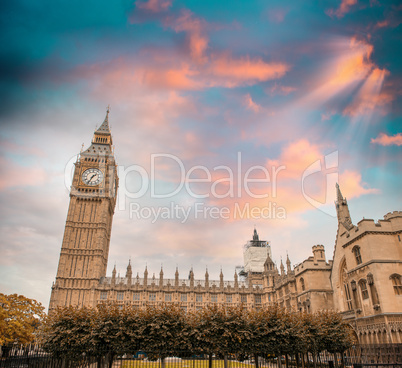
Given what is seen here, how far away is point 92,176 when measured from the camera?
288 ft

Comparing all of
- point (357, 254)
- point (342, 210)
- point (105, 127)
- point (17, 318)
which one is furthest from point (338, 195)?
point (105, 127)

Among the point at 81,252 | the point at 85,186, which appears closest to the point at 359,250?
the point at 81,252

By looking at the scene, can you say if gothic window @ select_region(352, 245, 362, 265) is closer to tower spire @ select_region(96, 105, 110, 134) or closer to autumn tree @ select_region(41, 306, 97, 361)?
autumn tree @ select_region(41, 306, 97, 361)

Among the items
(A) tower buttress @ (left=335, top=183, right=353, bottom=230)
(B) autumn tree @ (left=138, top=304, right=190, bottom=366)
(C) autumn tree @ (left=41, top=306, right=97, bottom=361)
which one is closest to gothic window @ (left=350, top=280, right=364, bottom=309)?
(A) tower buttress @ (left=335, top=183, right=353, bottom=230)

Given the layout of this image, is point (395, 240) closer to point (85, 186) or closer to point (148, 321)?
point (148, 321)

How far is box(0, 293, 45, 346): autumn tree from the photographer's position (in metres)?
33.7

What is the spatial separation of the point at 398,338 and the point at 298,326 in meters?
11.5

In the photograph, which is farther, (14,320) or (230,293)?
(230,293)

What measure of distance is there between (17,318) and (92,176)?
56.4 m

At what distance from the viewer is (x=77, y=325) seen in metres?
25.8

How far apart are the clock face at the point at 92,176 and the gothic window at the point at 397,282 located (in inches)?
2947

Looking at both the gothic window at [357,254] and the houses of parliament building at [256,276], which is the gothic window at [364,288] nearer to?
the houses of parliament building at [256,276]

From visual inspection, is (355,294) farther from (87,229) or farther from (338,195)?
(87,229)

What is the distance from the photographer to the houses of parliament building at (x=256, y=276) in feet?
111
